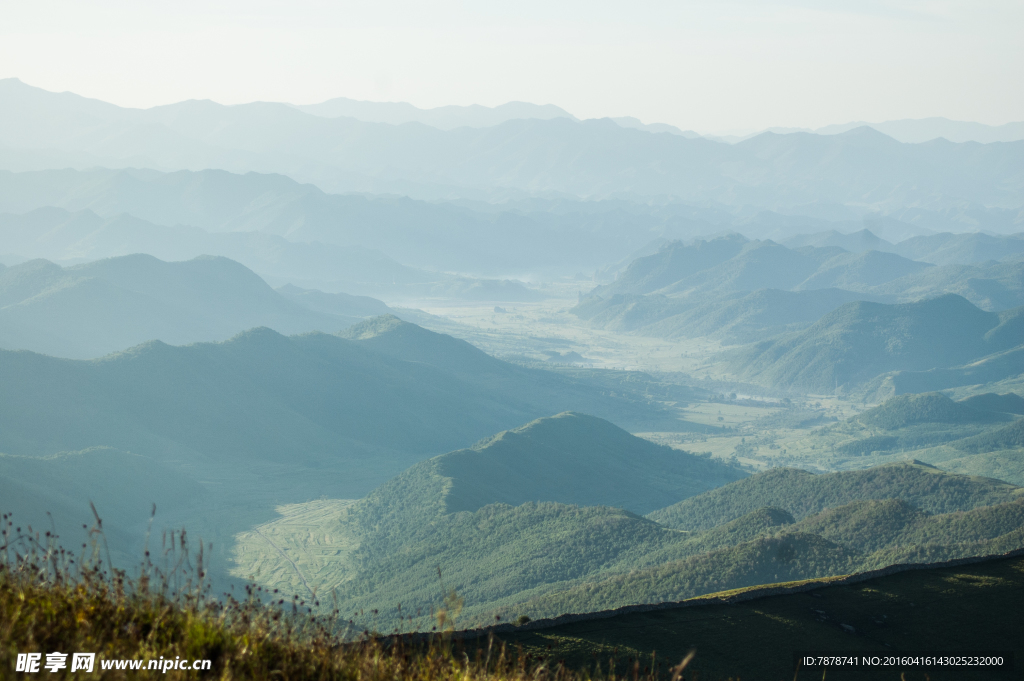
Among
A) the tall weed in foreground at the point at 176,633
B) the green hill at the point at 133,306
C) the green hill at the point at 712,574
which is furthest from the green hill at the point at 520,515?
the green hill at the point at 133,306

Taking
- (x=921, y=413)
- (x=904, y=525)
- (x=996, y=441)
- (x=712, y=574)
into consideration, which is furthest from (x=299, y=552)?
(x=921, y=413)

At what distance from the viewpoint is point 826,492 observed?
7356 centimetres

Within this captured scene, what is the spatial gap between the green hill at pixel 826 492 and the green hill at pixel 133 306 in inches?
3370

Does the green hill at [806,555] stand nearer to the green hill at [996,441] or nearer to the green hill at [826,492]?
the green hill at [826,492]

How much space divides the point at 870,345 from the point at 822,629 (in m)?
165

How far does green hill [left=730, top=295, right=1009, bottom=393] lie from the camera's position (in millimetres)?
172875

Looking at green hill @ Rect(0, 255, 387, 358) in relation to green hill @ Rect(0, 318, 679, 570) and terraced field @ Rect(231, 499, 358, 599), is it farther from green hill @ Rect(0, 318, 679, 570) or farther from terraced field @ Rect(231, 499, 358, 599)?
terraced field @ Rect(231, 499, 358, 599)

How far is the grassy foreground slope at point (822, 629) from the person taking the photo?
75.1 ft

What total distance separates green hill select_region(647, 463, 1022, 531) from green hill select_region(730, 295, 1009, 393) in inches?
3887

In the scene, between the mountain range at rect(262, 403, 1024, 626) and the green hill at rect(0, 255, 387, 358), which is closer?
the mountain range at rect(262, 403, 1024, 626)

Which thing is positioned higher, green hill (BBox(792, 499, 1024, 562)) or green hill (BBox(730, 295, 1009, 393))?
green hill (BBox(730, 295, 1009, 393))

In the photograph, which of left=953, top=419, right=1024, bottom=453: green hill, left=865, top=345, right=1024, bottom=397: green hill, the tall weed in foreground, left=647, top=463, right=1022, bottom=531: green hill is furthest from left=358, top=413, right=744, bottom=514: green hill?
left=865, top=345, right=1024, bottom=397: green hill

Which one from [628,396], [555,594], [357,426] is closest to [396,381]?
[357,426]

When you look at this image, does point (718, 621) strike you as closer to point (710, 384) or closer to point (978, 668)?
point (978, 668)
